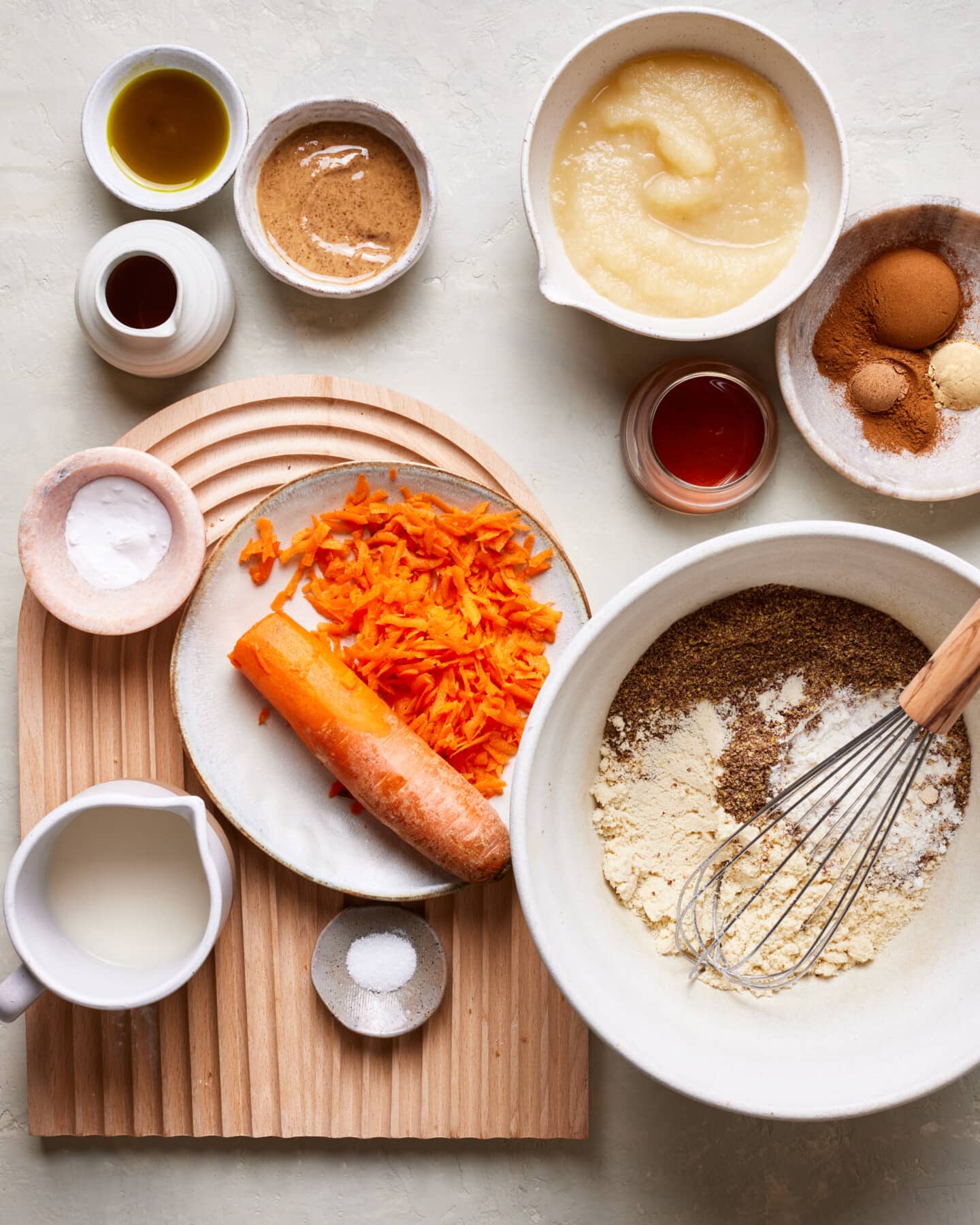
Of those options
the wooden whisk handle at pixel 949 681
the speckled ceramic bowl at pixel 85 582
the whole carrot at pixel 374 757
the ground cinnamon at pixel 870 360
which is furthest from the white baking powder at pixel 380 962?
the ground cinnamon at pixel 870 360

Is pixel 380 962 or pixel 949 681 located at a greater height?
pixel 949 681

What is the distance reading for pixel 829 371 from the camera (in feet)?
4.58

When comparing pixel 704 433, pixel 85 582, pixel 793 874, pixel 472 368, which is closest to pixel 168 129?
pixel 472 368

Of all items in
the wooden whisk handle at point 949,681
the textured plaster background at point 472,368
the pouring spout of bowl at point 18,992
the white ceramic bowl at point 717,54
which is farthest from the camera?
the textured plaster background at point 472,368

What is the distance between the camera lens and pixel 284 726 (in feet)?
4.41

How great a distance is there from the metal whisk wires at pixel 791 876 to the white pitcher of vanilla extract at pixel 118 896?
62 cm

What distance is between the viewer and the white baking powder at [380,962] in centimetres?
132

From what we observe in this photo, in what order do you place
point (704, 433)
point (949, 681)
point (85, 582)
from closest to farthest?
point (949, 681) → point (85, 582) → point (704, 433)

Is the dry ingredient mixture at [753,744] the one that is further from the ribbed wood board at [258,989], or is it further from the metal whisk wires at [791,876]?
the ribbed wood board at [258,989]

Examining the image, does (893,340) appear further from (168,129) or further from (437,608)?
(168,129)

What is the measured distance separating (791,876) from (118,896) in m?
0.88

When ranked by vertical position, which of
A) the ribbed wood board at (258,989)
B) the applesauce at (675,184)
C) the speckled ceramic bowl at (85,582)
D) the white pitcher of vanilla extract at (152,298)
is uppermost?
the applesauce at (675,184)

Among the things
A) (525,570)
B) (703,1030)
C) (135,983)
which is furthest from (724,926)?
(135,983)

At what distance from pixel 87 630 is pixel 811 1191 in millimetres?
1338
